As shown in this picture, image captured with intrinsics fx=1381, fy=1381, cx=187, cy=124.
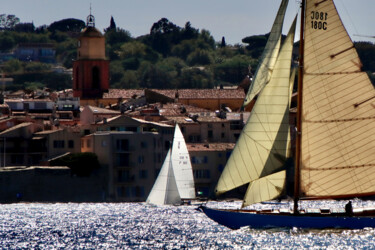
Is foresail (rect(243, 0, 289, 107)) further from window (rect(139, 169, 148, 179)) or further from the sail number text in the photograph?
window (rect(139, 169, 148, 179))

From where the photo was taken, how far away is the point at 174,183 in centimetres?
9306

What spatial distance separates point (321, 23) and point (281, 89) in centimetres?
321

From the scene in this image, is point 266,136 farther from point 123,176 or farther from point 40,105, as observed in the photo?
point 40,105

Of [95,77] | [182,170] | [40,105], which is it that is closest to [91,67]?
[95,77]

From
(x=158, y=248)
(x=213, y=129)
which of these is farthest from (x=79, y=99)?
(x=158, y=248)

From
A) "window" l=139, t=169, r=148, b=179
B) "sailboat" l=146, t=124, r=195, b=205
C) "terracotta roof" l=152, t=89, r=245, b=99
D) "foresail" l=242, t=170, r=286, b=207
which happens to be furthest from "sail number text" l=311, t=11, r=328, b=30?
"terracotta roof" l=152, t=89, r=245, b=99

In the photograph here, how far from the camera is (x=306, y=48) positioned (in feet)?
190

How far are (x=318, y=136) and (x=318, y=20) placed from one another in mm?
4927

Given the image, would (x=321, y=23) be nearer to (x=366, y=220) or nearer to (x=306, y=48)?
(x=306, y=48)

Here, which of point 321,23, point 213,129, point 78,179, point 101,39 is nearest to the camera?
point 321,23

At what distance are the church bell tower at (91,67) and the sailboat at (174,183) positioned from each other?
2198 inches

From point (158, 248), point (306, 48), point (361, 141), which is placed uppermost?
point (306, 48)

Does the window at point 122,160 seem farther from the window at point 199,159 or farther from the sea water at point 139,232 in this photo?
the sea water at point 139,232

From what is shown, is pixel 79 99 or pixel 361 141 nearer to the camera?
pixel 361 141
